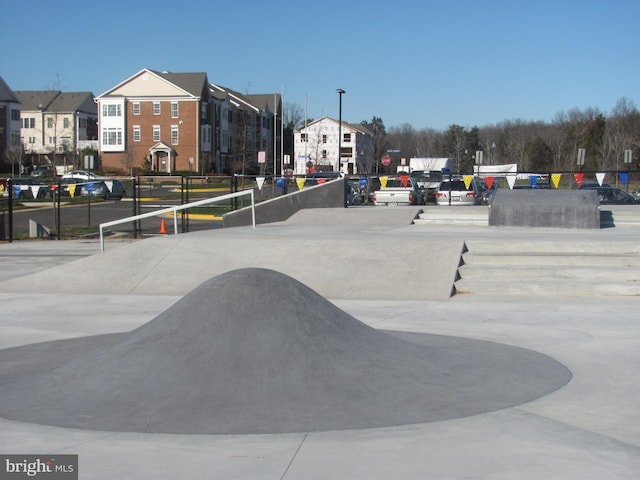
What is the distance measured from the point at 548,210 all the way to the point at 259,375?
1243 centimetres

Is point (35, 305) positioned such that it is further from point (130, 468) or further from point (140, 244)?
point (130, 468)

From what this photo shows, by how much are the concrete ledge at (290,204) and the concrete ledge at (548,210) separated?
5.37m

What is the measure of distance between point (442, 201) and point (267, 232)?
1665 centimetres

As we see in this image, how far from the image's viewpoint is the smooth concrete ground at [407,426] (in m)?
4.61

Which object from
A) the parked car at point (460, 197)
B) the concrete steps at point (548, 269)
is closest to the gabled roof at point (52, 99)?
the parked car at point (460, 197)

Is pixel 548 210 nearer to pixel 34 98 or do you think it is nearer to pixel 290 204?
pixel 290 204

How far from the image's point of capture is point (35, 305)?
11625mm

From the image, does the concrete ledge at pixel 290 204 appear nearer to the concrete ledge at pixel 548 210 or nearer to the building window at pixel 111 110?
the concrete ledge at pixel 548 210

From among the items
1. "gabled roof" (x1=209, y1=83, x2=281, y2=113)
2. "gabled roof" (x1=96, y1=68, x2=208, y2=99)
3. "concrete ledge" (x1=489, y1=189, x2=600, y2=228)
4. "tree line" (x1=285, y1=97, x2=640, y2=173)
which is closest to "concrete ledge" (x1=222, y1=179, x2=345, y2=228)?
"concrete ledge" (x1=489, y1=189, x2=600, y2=228)

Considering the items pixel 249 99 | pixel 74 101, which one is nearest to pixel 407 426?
pixel 249 99

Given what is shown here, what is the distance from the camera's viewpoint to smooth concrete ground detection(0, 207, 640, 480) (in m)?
4.61

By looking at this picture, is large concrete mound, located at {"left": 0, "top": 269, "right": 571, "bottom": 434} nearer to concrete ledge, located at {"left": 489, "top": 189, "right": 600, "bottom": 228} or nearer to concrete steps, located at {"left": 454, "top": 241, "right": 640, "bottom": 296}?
concrete steps, located at {"left": 454, "top": 241, "right": 640, "bottom": 296}

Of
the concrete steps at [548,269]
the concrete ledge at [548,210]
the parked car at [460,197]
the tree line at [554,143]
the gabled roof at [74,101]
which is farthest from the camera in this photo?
the gabled roof at [74,101]

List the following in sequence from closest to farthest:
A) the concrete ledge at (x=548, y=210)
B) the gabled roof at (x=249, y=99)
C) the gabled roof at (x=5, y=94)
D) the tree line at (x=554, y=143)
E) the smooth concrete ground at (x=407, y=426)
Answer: the smooth concrete ground at (x=407, y=426) < the concrete ledge at (x=548, y=210) < the tree line at (x=554, y=143) < the gabled roof at (x=5, y=94) < the gabled roof at (x=249, y=99)
